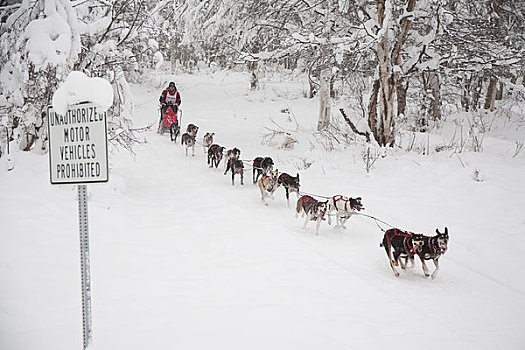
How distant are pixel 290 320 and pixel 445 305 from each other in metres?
1.91

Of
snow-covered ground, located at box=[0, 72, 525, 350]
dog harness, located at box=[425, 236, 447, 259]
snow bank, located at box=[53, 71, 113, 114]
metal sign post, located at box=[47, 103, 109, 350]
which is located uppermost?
snow bank, located at box=[53, 71, 113, 114]

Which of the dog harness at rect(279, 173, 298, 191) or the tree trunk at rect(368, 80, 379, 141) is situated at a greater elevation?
the tree trunk at rect(368, 80, 379, 141)

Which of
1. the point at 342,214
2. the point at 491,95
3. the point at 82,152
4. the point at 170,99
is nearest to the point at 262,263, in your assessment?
the point at 342,214

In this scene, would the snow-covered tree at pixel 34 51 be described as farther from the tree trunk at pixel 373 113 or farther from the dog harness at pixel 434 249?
the tree trunk at pixel 373 113

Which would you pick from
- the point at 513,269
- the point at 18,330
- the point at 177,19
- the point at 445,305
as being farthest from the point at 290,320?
the point at 177,19

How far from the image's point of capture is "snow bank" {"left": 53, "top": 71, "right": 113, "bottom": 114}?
2.88 metres

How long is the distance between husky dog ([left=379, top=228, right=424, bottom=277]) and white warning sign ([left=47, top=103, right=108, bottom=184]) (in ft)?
12.4

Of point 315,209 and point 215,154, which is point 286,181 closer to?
point 315,209

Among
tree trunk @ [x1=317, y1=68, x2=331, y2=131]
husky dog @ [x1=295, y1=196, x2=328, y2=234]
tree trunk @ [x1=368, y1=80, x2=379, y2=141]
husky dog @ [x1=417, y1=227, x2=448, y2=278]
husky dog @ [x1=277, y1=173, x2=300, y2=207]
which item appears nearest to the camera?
husky dog @ [x1=417, y1=227, x2=448, y2=278]

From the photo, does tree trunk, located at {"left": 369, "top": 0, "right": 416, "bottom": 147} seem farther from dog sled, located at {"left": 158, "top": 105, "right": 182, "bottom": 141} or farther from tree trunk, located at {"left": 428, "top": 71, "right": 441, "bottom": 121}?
dog sled, located at {"left": 158, "top": 105, "right": 182, "bottom": 141}

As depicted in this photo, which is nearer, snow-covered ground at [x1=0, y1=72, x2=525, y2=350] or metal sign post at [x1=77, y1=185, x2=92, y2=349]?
metal sign post at [x1=77, y1=185, x2=92, y2=349]

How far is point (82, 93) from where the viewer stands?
2.90 metres

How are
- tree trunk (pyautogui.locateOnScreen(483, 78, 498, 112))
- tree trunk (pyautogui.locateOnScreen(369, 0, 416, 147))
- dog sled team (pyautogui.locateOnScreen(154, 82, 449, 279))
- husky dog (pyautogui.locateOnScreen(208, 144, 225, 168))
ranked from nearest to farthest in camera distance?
dog sled team (pyautogui.locateOnScreen(154, 82, 449, 279)) < tree trunk (pyautogui.locateOnScreen(369, 0, 416, 147)) < husky dog (pyautogui.locateOnScreen(208, 144, 225, 168)) < tree trunk (pyautogui.locateOnScreen(483, 78, 498, 112))

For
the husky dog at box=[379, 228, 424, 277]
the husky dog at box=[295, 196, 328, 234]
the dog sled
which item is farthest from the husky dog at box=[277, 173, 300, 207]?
the dog sled
